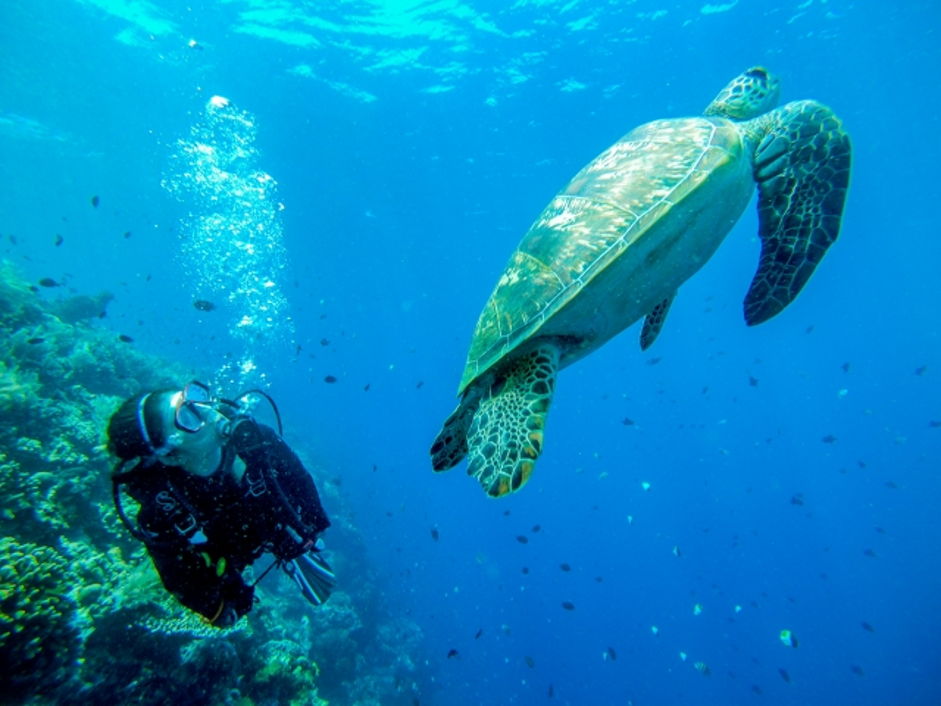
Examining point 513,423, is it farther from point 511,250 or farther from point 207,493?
point 511,250

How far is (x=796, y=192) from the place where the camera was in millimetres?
4023

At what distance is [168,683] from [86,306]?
12.8m

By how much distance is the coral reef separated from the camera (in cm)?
379

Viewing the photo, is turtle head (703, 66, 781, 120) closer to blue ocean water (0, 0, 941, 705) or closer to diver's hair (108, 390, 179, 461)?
diver's hair (108, 390, 179, 461)

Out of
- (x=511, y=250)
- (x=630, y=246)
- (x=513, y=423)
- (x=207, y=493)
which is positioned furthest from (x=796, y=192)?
(x=511, y=250)

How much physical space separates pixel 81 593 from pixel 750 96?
28.3ft

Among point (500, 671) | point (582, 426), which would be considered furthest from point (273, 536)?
point (582, 426)

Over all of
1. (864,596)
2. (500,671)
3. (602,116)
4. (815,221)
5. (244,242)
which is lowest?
(864,596)

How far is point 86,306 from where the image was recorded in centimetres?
1267

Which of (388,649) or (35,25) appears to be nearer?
(388,649)

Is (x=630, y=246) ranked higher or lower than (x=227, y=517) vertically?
lower

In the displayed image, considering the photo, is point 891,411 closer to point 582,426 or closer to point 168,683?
point 582,426

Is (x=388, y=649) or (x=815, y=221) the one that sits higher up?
(x=815, y=221)

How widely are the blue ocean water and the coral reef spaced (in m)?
6.49
